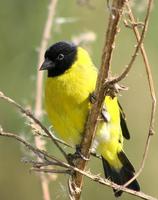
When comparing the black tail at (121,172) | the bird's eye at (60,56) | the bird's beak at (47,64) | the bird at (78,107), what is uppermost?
the bird's eye at (60,56)

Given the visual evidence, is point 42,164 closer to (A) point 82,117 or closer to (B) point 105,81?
(B) point 105,81

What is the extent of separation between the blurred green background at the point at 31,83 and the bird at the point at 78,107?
1186mm

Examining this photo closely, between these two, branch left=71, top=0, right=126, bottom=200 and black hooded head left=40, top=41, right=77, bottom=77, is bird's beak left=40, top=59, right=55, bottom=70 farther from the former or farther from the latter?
branch left=71, top=0, right=126, bottom=200

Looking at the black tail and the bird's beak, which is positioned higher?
the bird's beak

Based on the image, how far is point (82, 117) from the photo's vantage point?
341cm

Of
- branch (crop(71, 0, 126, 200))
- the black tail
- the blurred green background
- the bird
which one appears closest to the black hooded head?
the bird

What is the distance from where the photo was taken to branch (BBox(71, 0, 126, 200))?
91.1 inches

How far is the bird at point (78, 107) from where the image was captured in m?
3.44

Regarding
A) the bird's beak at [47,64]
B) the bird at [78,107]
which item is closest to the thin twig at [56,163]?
the bird at [78,107]

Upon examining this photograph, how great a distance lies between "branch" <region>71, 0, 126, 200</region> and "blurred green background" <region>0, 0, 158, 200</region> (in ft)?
7.46

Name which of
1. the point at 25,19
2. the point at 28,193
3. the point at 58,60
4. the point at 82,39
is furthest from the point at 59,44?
the point at 28,193

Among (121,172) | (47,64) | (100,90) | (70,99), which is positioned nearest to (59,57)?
(47,64)

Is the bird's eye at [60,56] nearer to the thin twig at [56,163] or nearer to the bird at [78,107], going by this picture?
the bird at [78,107]

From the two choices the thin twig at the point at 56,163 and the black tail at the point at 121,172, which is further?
the black tail at the point at 121,172
